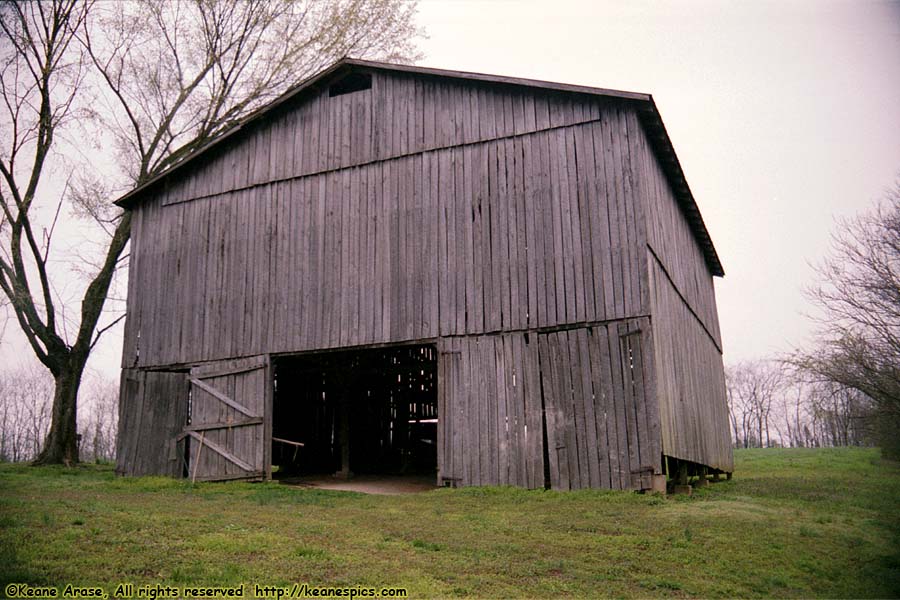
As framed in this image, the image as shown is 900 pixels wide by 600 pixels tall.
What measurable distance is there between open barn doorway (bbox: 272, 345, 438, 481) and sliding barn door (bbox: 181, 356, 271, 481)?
4052 mm

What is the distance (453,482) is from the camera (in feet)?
54.7

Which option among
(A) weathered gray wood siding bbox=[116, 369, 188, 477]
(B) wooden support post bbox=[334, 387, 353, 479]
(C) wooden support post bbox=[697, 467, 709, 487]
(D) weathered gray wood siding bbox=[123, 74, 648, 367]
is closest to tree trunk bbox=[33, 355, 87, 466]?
(A) weathered gray wood siding bbox=[116, 369, 188, 477]

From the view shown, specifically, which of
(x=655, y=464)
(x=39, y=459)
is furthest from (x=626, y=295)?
(x=39, y=459)

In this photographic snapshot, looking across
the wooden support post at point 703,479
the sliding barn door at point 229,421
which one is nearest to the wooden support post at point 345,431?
the sliding barn door at point 229,421

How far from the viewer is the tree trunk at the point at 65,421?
24.3 m

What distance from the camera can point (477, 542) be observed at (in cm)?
1077

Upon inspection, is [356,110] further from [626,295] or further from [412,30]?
[412,30]

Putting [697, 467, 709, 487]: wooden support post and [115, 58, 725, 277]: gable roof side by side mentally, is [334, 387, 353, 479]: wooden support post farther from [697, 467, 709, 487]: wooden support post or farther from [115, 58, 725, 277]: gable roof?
[697, 467, 709, 487]: wooden support post

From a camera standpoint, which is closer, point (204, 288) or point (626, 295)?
point (626, 295)

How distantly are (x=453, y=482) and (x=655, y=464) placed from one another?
4.19 meters

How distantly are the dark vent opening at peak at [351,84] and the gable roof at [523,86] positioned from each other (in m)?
0.41

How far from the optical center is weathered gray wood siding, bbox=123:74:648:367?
16656 mm

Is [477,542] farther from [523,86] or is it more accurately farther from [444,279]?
[523,86]

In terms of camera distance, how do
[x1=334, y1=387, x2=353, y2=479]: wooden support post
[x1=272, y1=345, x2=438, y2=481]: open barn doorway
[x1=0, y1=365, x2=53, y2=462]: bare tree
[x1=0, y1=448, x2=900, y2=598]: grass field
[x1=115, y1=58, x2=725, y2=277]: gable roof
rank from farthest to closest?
[x1=0, y1=365, x2=53, y2=462]: bare tree → [x1=272, y1=345, x2=438, y2=481]: open barn doorway → [x1=334, y1=387, x2=353, y2=479]: wooden support post → [x1=115, y1=58, x2=725, y2=277]: gable roof → [x1=0, y1=448, x2=900, y2=598]: grass field
